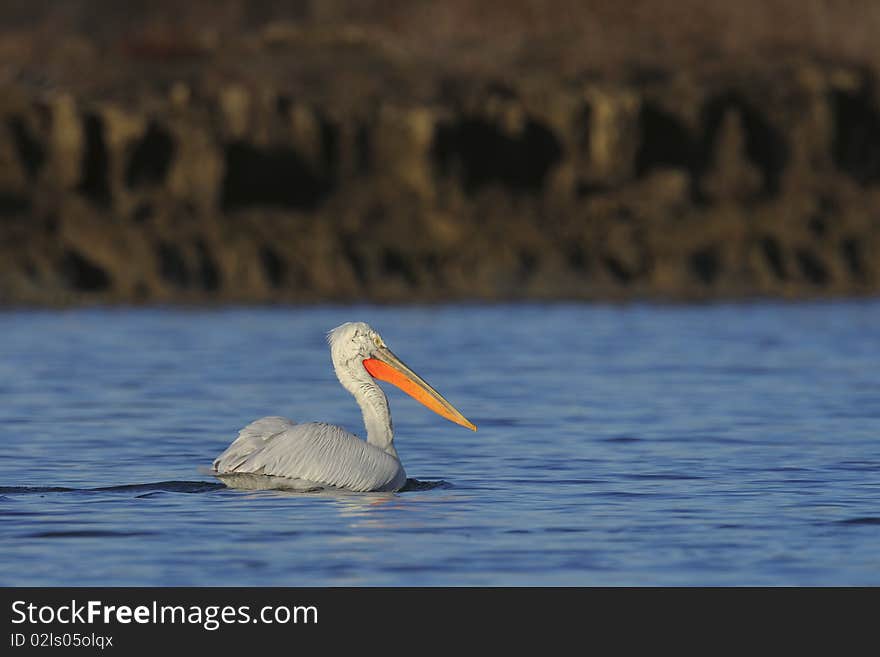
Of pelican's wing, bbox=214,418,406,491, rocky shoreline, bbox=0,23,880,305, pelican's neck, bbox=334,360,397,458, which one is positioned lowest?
pelican's wing, bbox=214,418,406,491

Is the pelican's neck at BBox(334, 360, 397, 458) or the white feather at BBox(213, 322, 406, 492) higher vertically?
the pelican's neck at BBox(334, 360, 397, 458)

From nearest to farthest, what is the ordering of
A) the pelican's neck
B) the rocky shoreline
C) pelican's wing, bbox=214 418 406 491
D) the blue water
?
1. the blue water
2. pelican's wing, bbox=214 418 406 491
3. the pelican's neck
4. the rocky shoreline

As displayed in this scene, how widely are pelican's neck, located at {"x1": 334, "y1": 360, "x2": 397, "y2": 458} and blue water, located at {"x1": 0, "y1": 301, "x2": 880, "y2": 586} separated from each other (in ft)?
1.32

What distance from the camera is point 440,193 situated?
159ft

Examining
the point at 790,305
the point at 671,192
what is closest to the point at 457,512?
the point at 790,305

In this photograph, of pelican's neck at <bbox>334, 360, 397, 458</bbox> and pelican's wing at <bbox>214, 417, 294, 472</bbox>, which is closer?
pelican's wing at <bbox>214, 417, 294, 472</bbox>

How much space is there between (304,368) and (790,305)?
18.5 meters

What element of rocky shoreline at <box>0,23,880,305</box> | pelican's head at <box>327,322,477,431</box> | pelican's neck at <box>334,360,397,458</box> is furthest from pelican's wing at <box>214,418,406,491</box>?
rocky shoreline at <box>0,23,880,305</box>

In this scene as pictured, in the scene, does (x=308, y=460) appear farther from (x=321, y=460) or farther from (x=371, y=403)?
(x=371, y=403)

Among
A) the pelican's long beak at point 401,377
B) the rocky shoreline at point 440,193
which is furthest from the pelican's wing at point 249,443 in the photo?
the rocky shoreline at point 440,193

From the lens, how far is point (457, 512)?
11297mm

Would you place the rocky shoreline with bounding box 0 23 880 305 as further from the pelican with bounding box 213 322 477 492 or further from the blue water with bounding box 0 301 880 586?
the pelican with bounding box 213 322 477 492

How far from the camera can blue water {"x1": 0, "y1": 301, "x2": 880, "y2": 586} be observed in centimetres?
957
